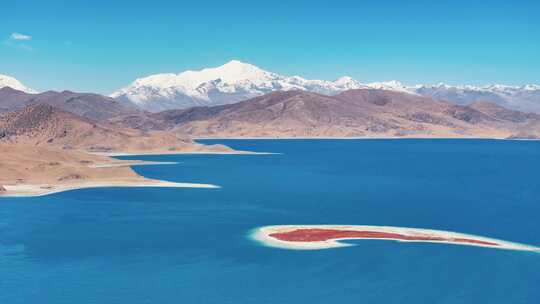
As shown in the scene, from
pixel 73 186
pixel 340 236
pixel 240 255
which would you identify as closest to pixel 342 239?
pixel 340 236

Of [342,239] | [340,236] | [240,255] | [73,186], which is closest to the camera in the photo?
[240,255]

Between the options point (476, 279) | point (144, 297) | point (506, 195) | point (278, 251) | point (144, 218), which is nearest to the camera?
point (144, 297)

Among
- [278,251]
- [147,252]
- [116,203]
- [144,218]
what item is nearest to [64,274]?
[147,252]

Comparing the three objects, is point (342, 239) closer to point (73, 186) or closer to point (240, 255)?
point (240, 255)

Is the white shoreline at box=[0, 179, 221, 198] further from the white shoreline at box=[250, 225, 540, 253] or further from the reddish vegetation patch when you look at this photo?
the reddish vegetation patch

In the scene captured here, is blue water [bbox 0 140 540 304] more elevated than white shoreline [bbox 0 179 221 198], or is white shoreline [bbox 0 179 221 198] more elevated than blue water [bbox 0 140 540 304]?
white shoreline [bbox 0 179 221 198]

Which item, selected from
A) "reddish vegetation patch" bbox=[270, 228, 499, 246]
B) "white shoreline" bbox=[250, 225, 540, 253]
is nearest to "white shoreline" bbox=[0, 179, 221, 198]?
"white shoreline" bbox=[250, 225, 540, 253]

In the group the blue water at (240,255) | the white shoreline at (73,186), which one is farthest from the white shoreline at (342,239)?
the white shoreline at (73,186)

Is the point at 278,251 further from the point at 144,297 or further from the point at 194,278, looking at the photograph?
the point at 144,297

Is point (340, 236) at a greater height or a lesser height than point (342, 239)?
greater
